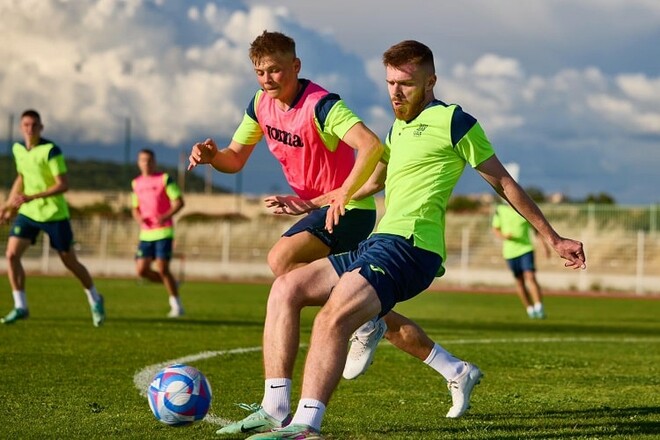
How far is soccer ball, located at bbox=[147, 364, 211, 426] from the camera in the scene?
582cm

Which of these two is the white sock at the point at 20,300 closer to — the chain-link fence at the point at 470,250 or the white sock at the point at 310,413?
the white sock at the point at 310,413

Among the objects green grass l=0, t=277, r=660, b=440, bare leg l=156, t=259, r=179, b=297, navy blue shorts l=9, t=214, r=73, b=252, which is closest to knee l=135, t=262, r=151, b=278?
bare leg l=156, t=259, r=179, b=297

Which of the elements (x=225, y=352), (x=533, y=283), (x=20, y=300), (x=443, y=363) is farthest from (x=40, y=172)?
(x=533, y=283)

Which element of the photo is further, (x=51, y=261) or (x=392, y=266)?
(x=51, y=261)

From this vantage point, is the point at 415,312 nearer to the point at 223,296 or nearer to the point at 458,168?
the point at 223,296

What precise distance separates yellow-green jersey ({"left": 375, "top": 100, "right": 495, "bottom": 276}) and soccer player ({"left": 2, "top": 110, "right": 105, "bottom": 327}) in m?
8.35

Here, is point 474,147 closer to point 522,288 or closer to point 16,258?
point 16,258

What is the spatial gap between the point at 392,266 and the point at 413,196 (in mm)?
477

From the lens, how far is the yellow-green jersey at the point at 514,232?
1895 cm

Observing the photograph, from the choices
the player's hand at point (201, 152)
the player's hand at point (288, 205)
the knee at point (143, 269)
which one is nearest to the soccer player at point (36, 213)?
the knee at point (143, 269)

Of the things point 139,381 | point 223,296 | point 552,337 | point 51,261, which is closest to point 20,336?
point 139,381

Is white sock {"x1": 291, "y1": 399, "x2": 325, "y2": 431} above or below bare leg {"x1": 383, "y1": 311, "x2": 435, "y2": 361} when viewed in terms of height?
below

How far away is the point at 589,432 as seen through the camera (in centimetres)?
626

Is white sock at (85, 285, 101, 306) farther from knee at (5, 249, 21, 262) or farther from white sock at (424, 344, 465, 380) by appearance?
white sock at (424, 344, 465, 380)
